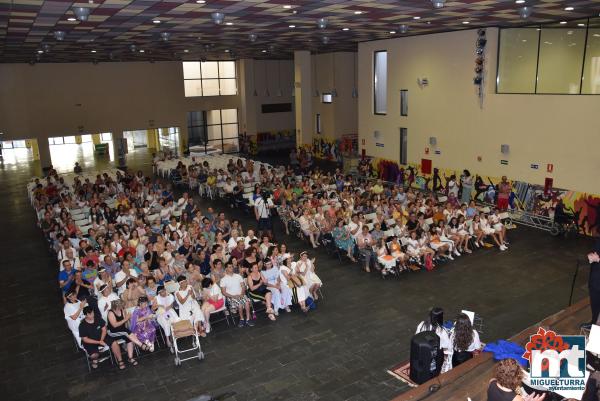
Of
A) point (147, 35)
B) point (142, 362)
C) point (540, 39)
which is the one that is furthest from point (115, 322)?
point (540, 39)

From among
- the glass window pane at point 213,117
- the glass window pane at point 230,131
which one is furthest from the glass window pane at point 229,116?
the glass window pane at point 213,117

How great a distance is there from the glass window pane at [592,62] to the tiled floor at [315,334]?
188 inches

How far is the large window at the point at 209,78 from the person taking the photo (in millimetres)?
31969

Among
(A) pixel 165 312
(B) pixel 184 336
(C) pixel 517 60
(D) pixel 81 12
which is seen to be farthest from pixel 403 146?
(B) pixel 184 336

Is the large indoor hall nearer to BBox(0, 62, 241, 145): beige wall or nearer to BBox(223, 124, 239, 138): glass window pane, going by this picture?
Result: BBox(0, 62, 241, 145): beige wall

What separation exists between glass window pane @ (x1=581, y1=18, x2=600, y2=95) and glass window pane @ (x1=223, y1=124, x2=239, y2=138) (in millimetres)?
23595

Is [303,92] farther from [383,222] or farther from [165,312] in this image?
[165,312]

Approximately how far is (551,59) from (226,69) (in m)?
21.9

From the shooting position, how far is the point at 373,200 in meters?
15.5

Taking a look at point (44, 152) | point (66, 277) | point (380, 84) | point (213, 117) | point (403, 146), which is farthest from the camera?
point (213, 117)

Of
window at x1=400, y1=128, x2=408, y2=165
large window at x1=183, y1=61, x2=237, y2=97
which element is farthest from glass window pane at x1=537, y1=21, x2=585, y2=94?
large window at x1=183, y1=61, x2=237, y2=97

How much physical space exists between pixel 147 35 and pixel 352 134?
15958 mm

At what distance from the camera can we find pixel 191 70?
1259 inches

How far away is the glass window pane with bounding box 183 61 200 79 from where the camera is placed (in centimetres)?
3169
